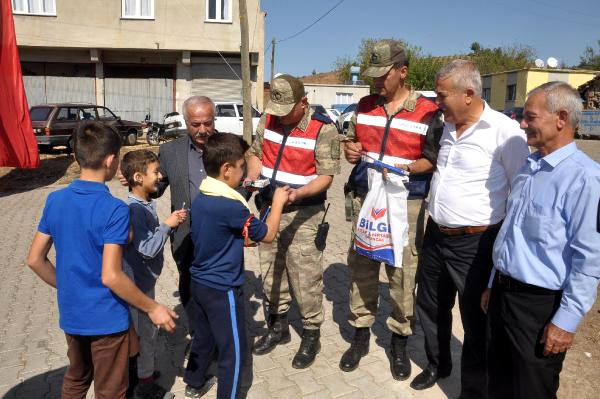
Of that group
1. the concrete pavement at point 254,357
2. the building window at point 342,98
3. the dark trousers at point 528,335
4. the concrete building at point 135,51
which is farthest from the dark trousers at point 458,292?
the building window at point 342,98

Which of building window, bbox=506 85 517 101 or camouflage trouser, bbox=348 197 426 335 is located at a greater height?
building window, bbox=506 85 517 101

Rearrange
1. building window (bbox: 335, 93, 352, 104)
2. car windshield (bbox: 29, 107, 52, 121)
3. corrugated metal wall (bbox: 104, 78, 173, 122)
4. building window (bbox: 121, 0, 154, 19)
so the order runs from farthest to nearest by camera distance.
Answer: building window (bbox: 335, 93, 352, 104), corrugated metal wall (bbox: 104, 78, 173, 122), building window (bbox: 121, 0, 154, 19), car windshield (bbox: 29, 107, 52, 121)

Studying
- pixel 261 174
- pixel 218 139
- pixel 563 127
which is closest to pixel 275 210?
pixel 218 139

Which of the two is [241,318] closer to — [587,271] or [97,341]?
[97,341]

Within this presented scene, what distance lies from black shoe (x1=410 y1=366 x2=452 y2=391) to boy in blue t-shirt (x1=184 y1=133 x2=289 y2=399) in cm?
130

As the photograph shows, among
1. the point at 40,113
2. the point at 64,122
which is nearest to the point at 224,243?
the point at 64,122

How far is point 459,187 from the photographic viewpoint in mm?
2895

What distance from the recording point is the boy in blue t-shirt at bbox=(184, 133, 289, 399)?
263 cm

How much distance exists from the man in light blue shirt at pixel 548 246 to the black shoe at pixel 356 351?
4.41ft

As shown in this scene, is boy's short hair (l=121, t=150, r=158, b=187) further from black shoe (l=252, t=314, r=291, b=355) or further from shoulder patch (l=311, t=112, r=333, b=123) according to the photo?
black shoe (l=252, t=314, r=291, b=355)

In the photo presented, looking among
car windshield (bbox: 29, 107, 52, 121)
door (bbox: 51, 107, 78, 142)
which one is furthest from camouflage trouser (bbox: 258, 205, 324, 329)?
car windshield (bbox: 29, 107, 52, 121)

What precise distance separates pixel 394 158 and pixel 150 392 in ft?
7.36

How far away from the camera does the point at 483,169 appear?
2.83 metres

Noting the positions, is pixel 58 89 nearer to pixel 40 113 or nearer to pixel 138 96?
pixel 138 96
